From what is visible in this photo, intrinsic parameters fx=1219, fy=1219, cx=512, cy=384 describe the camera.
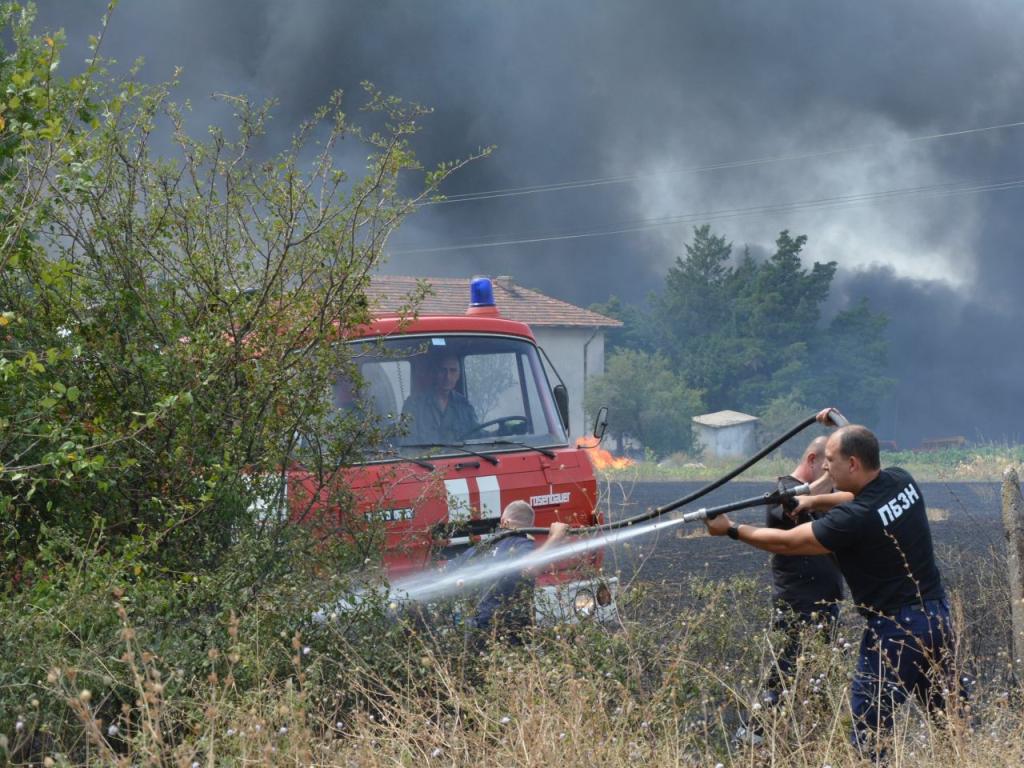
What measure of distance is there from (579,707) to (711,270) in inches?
2314

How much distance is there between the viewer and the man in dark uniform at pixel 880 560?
4.86m

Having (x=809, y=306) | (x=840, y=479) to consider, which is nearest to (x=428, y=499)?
(x=840, y=479)

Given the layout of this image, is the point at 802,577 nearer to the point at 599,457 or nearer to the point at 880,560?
the point at 880,560

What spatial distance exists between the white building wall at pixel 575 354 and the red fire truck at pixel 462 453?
36321 mm

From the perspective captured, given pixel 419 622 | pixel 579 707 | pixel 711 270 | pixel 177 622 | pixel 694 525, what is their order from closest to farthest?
pixel 579 707, pixel 177 622, pixel 419 622, pixel 694 525, pixel 711 270

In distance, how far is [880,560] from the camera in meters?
4.98

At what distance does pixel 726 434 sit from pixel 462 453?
1687 inches

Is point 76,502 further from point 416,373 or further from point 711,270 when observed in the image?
point 711,270

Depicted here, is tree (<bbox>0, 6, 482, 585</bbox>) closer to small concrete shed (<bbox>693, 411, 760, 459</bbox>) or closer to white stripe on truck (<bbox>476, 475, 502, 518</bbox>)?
white stripe on truck (<bbox>476, 475, 502, 518</bbox>)

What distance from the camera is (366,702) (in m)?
4.67

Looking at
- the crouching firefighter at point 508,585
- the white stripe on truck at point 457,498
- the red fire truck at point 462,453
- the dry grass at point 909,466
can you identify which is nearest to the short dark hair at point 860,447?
the red fire truck at point 462,453

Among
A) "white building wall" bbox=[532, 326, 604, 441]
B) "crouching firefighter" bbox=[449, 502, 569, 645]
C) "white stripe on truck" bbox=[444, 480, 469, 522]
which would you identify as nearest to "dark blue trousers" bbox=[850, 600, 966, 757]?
"crouching firefighter" bbox=[449, 502, 569, 645]

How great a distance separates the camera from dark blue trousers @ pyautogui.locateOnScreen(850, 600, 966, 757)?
15.5 feet

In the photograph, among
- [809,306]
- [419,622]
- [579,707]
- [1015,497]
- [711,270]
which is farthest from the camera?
[711,270]
